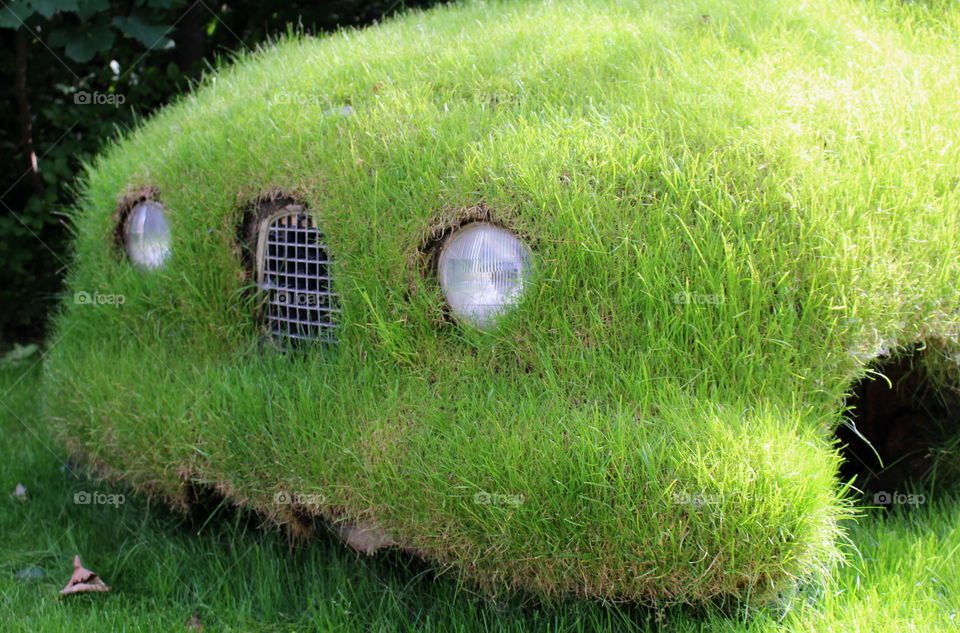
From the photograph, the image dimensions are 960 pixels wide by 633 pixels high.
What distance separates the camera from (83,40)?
4.27 meters

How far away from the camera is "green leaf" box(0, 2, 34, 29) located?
3949mm

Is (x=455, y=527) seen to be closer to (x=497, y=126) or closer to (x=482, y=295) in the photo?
(x=482, y=295)

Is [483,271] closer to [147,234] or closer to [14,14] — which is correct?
[147,234]

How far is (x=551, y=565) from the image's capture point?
1.69 m

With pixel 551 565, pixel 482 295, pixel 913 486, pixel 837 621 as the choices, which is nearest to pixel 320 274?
pixel 482 295

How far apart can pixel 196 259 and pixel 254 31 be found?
354 centimetres

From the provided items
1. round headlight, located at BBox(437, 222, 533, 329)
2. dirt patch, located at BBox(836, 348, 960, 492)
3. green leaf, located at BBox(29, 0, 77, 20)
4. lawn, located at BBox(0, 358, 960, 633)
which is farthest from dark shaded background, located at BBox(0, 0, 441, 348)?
dirt patch, located at BBox(836, 348, 960, 492)

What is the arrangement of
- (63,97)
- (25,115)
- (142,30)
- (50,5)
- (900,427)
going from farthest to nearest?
(63,97) < (25,115) < (142,30) < (50,5) < (900,427)

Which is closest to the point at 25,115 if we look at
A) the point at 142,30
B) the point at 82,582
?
the point at 142,30

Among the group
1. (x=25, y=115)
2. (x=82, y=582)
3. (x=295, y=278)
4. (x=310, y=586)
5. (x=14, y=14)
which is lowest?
(x=310, y=586)

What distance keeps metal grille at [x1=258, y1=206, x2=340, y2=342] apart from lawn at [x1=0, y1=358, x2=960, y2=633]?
56 centimetres

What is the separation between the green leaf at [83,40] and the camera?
4.21 m

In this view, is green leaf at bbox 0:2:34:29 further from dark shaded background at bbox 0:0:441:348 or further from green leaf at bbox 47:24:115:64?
dark shaded background at bbox 0:0:441:348

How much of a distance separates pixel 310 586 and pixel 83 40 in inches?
132
